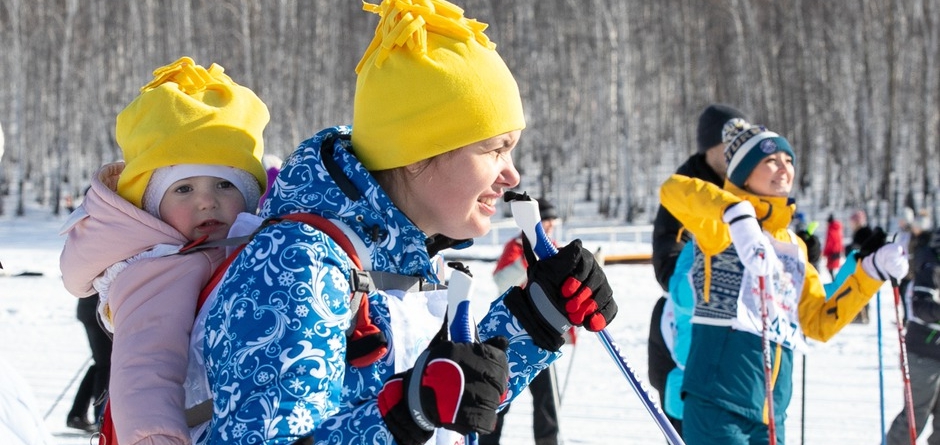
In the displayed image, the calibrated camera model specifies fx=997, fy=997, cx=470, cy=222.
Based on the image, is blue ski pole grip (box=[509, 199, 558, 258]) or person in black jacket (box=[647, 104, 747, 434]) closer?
blue ski pole grip (box=[509, 199, 558, 258])

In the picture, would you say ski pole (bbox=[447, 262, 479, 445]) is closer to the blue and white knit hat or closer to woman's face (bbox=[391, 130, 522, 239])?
woman's face (bbox=[391, 130, 522, 239])

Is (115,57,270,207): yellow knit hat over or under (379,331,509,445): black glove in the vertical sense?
over

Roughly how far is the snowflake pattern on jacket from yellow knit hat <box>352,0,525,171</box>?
0.23 ft

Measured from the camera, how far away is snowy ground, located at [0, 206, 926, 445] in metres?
5.98

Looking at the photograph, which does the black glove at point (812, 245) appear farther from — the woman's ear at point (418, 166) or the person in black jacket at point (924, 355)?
the woman's ear at point (418, 166)

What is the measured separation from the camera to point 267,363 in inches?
51.6

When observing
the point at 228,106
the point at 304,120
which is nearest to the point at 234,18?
the point at 304,120

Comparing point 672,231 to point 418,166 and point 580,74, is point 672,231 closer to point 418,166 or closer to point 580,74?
point 418,166

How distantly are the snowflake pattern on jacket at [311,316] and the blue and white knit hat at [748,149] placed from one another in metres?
2.42

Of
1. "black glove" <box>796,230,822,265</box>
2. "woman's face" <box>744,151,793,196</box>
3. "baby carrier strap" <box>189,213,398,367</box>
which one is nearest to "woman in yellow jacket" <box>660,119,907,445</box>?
"woman's face" <box>744,151,793,196</box>

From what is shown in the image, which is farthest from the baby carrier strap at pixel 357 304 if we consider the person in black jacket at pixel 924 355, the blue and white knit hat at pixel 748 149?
the person in black jacket at pixel 924 355

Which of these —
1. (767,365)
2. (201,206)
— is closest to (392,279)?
(201,206)

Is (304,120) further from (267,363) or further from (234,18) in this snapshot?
(267,363)

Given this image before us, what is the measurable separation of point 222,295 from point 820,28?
26.6 m
